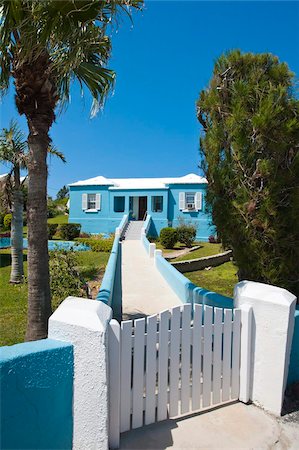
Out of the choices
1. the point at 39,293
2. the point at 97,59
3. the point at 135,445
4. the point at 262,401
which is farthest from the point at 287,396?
the point at 97,59

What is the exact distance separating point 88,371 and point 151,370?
2.91 ft

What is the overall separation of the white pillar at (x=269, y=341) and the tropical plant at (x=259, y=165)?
4.49 ft

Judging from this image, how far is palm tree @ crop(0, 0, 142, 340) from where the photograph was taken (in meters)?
4.21

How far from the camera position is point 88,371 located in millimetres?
2740

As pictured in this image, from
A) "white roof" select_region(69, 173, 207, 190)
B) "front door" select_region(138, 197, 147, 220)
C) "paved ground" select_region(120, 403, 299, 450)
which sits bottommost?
"paved ground" select_region(120, 403, 299, 450)

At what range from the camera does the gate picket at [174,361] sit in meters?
3.46

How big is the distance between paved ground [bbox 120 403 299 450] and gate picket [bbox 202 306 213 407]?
17 cm

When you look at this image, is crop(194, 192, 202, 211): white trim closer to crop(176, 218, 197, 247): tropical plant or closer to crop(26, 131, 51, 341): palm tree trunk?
crop(176, 218, 197, 247): tropical plant

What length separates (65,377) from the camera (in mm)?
2729

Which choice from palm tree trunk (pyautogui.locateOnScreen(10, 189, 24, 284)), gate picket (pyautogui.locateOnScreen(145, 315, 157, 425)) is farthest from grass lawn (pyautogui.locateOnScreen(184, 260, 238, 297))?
palm tree trunk (pyautogui.locateOnScreen(10, 189, 24, 284))

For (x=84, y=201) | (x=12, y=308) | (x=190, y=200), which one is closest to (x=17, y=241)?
(x=12, y=308)

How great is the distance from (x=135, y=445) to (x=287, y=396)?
2.11 metres

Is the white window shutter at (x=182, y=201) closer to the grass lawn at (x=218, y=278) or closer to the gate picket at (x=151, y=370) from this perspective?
the grass lawn at (x=218, y=278)

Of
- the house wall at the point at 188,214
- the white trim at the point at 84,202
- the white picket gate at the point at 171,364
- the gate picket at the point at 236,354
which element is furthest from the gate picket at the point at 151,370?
the white trim at the point at 84,202
